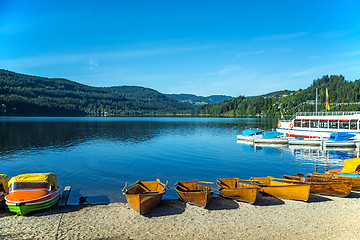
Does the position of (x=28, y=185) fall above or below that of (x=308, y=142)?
above

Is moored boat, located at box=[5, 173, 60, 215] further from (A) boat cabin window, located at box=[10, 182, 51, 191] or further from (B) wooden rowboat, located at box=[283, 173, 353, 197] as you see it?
(B) wooden rowboat, located at box=[283, 173, 353, 197]

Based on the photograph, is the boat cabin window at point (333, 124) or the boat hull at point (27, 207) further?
the boat cabin window at point (333, 124)

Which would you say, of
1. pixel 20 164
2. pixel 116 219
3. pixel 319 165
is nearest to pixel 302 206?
pixel 116 219

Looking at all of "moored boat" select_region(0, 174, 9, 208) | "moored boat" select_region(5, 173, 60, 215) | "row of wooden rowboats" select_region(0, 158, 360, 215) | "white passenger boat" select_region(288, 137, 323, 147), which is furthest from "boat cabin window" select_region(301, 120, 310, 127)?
"moored boat" select_region(0, 174, 9, 208)

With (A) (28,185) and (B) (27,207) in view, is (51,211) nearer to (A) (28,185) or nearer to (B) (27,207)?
(B) (27,207)

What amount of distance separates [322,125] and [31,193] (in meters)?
72.5

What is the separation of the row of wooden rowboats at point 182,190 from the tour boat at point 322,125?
149 ft

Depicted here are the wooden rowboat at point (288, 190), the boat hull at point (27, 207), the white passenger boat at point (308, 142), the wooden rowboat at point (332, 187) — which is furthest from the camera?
the white passenger boat at point (308, 142)

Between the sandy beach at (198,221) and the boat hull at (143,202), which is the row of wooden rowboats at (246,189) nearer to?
the boat hull at (143,202)

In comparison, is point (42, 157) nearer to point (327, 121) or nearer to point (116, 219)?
point (116, 219)

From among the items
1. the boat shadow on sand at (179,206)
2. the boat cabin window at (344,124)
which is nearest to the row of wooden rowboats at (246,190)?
the boat shadow on sand at (179,206)

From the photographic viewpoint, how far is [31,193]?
18.1 meters

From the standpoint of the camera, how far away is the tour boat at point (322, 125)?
2429 inches

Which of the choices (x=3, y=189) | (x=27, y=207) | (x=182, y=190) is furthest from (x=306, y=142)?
(x=3, y=189)
